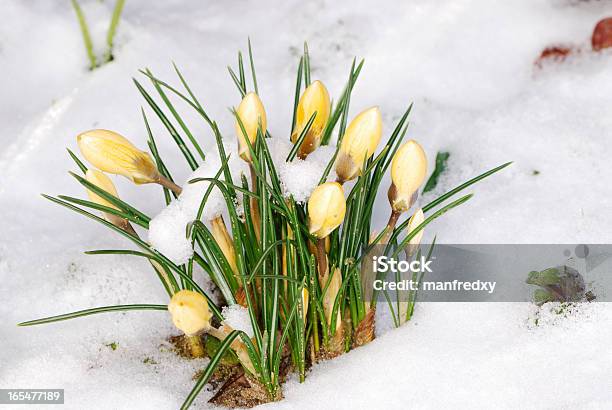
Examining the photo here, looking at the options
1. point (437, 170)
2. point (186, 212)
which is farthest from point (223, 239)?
point (437, 170)

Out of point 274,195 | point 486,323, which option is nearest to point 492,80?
point 486,323

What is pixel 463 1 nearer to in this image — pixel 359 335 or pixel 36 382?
pixel 359 335

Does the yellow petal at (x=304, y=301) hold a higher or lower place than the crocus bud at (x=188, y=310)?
lower

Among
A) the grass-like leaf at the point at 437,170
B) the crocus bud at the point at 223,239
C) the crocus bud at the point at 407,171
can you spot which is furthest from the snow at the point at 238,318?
the grass-like leaf at the point at 437,170

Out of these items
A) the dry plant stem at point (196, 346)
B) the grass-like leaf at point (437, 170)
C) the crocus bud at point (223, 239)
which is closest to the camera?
the crocus bud at point (223, 239)

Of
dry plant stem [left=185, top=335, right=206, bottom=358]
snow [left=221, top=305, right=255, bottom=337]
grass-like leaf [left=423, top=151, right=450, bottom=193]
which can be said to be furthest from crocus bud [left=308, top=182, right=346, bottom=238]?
grass-like leaf [left=423, top=151, right=450, bottom=193]

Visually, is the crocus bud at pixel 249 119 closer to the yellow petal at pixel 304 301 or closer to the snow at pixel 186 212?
the snow at pixel 186 212

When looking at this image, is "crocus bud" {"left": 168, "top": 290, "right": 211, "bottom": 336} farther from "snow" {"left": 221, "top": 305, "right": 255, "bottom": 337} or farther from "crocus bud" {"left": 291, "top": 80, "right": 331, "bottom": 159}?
"crocus bud" {"left": 291, "top": 80, "right": 331, "bottom": 159}
